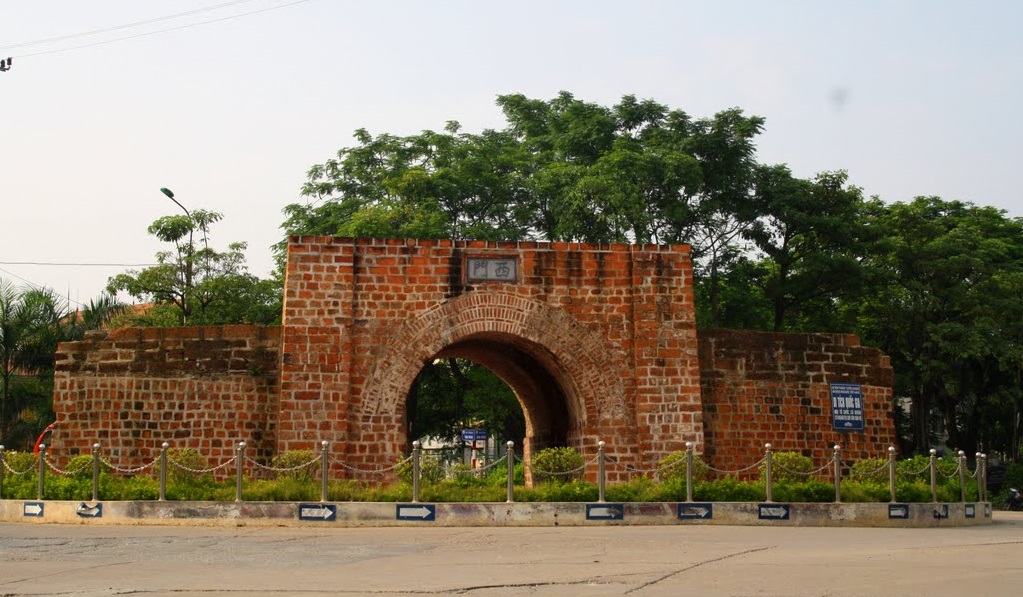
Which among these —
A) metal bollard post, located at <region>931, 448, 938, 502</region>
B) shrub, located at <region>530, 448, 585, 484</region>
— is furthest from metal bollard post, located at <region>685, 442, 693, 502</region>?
metal bollard post, located at <region>931, 448, 938, 502</region>

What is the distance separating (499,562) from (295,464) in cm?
649

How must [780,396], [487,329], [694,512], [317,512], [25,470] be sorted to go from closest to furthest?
[317,512] → [694,512] → [25,470] → [487,329] → [780,396]

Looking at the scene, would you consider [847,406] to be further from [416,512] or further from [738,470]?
[416,512]

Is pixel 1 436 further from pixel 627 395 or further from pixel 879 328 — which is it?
pixel 879 328

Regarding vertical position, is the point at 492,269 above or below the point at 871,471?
above

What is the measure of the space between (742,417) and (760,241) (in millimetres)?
12546

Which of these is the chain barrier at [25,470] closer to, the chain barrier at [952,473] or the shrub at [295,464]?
the shrub at [295,464]

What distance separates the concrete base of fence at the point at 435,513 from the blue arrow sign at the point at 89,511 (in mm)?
13

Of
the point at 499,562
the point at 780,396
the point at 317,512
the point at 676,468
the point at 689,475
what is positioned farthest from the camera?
the point at 780,396

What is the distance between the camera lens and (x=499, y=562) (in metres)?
10.4

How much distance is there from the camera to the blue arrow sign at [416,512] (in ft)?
49.2

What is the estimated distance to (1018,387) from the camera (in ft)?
105

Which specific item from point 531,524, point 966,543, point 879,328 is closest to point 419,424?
point 879,328

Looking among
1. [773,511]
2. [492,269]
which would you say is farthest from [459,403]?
[773,511]
